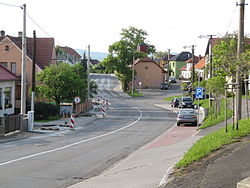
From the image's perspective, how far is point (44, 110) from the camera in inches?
1532

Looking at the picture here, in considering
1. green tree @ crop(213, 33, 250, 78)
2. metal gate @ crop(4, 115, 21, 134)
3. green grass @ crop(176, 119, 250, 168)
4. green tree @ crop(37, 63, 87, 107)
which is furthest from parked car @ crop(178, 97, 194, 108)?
green grass @ crop(176, 119, 250, 168)

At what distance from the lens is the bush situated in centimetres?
3869

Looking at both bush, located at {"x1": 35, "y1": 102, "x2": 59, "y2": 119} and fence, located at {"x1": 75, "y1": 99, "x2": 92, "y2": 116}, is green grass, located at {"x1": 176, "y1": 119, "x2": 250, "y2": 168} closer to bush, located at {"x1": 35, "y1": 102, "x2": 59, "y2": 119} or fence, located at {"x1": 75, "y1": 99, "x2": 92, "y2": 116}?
bush, located at {"x1": 35, "y1": 102, "x2": 59, "y2": 119}

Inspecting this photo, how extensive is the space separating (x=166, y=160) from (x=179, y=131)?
535 inches

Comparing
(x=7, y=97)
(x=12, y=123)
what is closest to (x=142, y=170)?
(x=12, y=123)

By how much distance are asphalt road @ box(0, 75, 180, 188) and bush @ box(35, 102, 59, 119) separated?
4687mm

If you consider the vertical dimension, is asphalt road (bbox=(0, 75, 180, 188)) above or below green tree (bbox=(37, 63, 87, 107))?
below

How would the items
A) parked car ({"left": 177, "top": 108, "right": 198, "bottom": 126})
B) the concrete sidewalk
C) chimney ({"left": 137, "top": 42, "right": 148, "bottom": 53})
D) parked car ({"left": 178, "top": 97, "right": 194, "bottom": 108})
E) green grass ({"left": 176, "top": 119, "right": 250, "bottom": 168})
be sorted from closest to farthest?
1. the concrete sidewalk
2. green grass ({"left": 176, "top": 119, "right": 250, "bottom": 168})
3. parked car ({"left": 177, "top": 108, "right": 198, "bottom": 126})
4. parked car ({"left": 178, "top": 97, "right": 194, "bottom": 108})
5. chimney ({"left": 137, "top": 42, "right": 148, "bottom": 53})

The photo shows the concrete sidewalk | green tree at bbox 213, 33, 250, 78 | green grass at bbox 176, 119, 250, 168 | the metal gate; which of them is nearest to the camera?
the concrete sidewalk

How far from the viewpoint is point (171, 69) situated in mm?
139250

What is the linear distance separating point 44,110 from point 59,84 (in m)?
2.83

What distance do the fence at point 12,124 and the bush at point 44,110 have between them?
9602 millimetres

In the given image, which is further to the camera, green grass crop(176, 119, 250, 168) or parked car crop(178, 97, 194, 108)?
parked car crop(178, 97, 194, 108)

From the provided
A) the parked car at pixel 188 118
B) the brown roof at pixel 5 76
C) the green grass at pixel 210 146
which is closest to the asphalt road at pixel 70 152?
the parked car at pixel 188 118
